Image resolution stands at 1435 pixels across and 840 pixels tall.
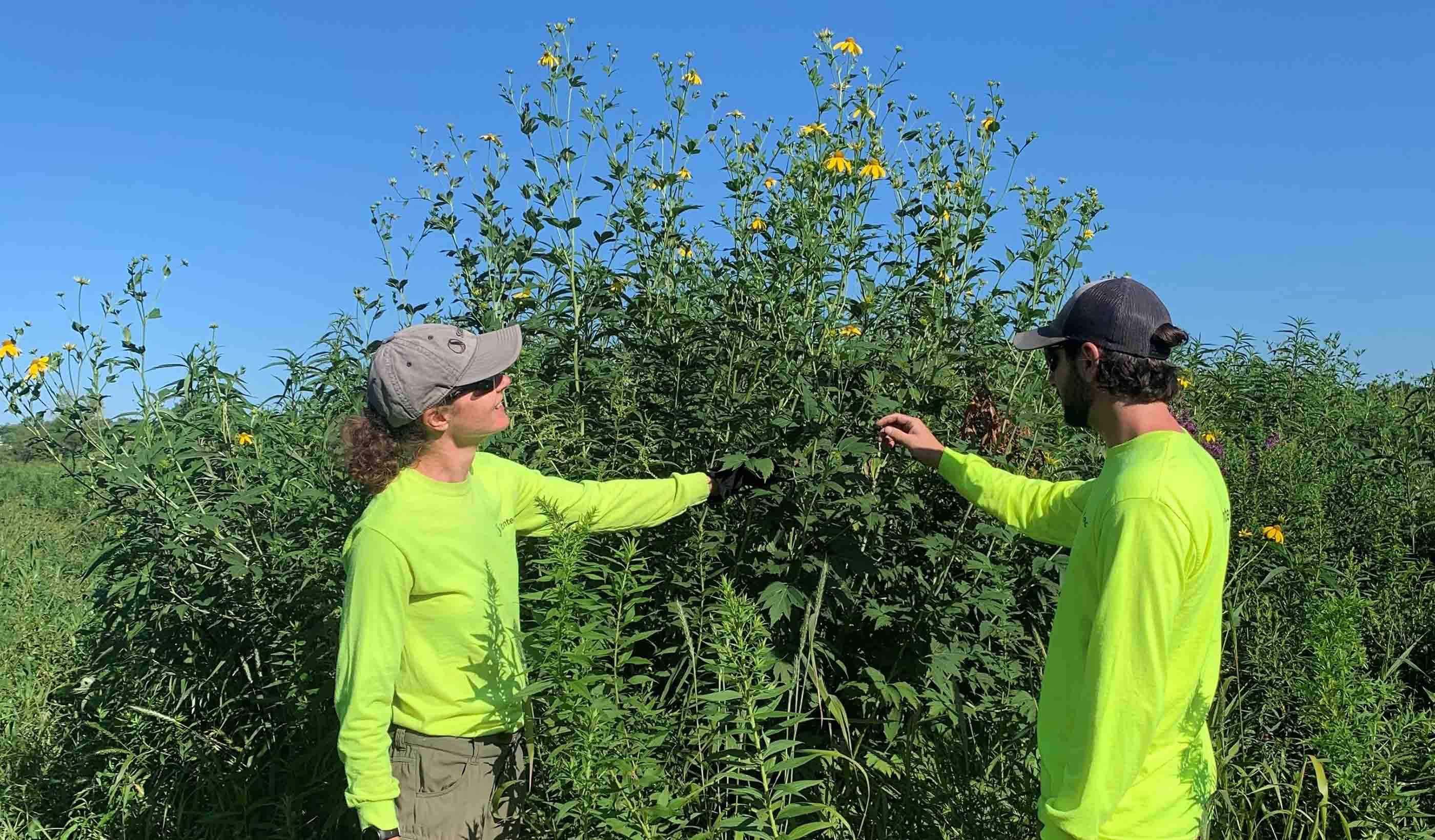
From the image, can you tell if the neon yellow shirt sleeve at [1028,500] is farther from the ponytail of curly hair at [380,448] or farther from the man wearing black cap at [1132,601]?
the ponytail of curly hair at [380,448]

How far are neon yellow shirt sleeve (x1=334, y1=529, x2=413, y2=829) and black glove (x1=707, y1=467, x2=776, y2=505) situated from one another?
3.71 ft

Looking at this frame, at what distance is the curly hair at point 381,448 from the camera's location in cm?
280

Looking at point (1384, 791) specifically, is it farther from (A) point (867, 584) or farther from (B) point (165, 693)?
(B) point (165, 693)

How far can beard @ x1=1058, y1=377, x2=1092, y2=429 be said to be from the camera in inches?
95.3

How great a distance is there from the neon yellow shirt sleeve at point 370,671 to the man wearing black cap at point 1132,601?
147 cm

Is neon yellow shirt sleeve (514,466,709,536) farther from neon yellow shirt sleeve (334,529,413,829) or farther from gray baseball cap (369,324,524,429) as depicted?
neon yellow shirt sleeve (334,529,413,829)

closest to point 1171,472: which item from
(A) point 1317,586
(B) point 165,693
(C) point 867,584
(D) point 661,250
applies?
(C) point 867,584

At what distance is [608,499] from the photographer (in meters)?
3.18

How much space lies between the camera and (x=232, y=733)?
4383 mm

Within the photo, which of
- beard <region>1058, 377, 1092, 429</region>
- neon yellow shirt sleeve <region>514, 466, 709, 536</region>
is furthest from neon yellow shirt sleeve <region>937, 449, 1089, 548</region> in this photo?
neon yellow shirt sleeve <region>514, 466, 709, 536</region>

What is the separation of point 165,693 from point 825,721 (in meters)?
2.87

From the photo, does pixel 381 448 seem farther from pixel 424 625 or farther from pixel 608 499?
pixel 608 499

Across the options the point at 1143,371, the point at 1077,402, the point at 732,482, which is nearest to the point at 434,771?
the point at 732,482

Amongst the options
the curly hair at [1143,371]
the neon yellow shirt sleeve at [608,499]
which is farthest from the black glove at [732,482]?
the curly hair at [1143,371]
